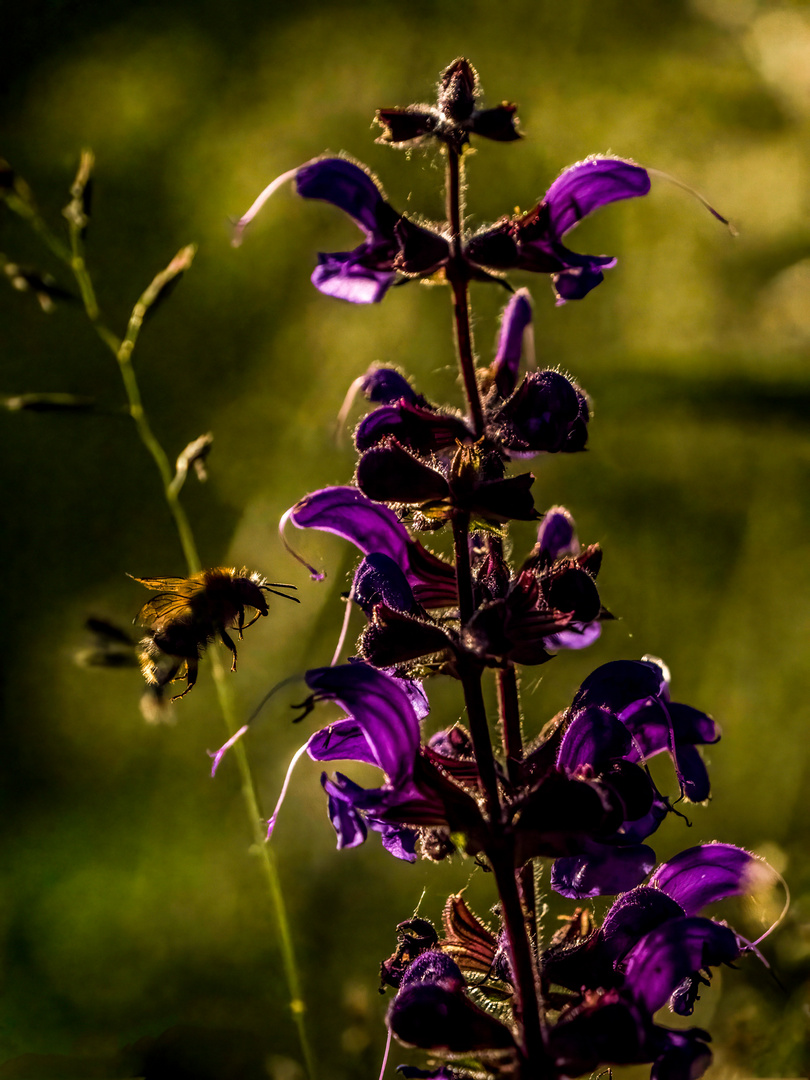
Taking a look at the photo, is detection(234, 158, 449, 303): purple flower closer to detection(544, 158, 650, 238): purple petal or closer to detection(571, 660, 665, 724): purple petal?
detection(544, 158, 650, 238): purple petal

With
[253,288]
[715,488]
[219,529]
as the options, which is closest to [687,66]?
[715,488]

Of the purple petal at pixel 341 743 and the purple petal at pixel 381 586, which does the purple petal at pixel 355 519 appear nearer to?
the purple petal at pixel 381 586

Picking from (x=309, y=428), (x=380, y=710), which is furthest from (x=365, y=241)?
(x=309, y=428)

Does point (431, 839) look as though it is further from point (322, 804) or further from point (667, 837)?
point (667, 837)

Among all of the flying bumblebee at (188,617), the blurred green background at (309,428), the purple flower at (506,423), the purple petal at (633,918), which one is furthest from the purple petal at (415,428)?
the blurred green background at (309,428)

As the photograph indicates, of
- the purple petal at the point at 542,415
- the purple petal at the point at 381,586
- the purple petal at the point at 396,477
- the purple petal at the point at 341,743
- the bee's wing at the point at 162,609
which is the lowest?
the purple petal at the point at 341,743

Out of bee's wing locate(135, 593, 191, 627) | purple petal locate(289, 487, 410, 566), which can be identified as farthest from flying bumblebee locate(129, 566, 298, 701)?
purple petal locate(289, 487, 410, 566)
